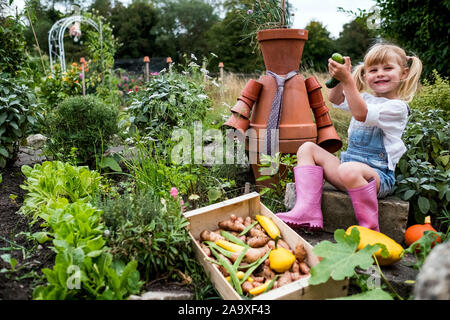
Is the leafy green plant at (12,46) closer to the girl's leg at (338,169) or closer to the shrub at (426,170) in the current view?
the girl's leg at (338,169)

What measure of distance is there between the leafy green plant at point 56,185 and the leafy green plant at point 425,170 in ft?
6.20

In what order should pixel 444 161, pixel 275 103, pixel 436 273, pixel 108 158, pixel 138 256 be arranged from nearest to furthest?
1. pixel 436 273
2. pixel 138 256
3. pixel 444 161
4. pixel 275 103
5. pixel 108 158

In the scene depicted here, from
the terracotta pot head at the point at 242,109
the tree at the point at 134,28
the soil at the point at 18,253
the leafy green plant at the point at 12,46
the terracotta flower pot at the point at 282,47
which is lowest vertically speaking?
the soil at the point at 18,253

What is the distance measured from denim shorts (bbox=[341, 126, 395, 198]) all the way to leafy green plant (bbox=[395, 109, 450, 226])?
0.17m

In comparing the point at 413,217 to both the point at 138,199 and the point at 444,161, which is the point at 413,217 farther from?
the point at 138,199

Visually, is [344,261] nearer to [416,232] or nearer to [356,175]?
[356,175]

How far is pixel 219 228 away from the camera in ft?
6.08

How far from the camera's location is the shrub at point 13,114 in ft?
8.25

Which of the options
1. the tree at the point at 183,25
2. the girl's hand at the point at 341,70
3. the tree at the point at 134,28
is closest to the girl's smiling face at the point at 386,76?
the girl's hand at the point at 341,70

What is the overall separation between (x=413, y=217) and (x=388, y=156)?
1.85ft

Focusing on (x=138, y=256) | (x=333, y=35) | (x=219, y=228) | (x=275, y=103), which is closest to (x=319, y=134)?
(x=275, y=103)

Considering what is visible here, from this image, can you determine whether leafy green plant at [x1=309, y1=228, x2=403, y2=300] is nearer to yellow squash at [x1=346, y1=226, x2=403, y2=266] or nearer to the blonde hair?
yellow squash at [x1=346, y1=226, x2=403, y2=266]

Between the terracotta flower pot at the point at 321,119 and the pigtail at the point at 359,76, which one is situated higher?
the pigtail at the point at 359,76

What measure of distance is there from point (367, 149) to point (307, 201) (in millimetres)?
493
